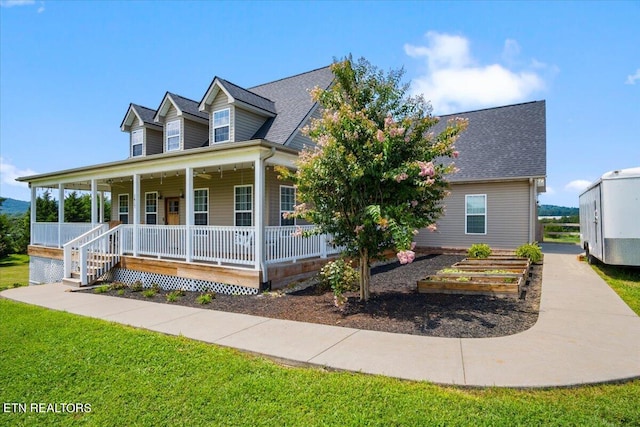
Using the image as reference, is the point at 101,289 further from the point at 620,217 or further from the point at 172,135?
the point at 620,217

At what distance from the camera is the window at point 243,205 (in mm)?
12413

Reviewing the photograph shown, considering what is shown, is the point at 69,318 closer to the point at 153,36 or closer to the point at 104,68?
the point at 153,36

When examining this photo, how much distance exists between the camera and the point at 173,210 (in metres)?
15.0

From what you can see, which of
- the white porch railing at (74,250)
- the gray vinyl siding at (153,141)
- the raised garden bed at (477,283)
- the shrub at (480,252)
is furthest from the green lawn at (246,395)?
the gray vinyl siding at (153,141)

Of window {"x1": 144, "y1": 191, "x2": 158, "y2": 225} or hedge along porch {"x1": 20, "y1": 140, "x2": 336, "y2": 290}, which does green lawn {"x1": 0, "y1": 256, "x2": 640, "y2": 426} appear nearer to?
hedge along porch {"x1": 20, "y1": 140, "x2": 336, "y2": 290}

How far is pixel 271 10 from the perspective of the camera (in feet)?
33.7

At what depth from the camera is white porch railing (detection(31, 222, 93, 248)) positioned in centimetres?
1319

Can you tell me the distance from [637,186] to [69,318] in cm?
1347

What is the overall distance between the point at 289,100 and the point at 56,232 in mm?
11255

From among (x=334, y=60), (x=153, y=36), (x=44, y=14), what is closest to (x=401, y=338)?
(x=334, y=60)

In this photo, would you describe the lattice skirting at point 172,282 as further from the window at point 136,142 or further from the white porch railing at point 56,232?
the window at point 136,142

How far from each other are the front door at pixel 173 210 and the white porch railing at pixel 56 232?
9.90 feet

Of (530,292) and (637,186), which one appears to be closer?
(530,292)

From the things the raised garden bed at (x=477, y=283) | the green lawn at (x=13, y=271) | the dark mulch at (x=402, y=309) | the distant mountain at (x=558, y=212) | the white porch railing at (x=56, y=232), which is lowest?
the green lawn at (x=13, y=271)
